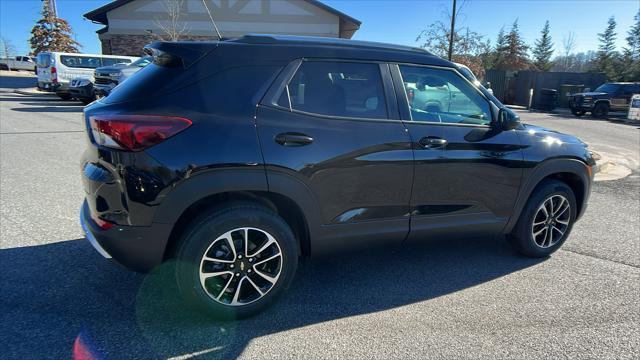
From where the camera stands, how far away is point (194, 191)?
2584 mm

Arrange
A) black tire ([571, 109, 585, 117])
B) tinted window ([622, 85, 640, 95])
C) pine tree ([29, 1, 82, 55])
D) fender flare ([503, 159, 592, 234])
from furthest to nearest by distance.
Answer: pine tree ([29, 1, 82, 55])
black tire ([571, 109, 585, 117])
tinted window ([622, 85, 640, 95])
fender flare ([503, 159, 592, 234])

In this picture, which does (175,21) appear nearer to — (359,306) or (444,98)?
(444,98)

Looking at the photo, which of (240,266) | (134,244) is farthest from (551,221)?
(134,244)

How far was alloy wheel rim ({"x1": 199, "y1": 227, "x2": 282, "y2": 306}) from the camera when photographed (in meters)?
2.76

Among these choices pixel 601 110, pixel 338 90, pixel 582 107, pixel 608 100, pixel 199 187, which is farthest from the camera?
pixel 582 107

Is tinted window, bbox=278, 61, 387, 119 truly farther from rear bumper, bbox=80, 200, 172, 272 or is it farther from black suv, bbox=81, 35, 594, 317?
rear bumper, bbox=80, 200, 172, 272

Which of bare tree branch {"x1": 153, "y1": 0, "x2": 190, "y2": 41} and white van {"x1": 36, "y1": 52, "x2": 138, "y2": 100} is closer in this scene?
white van {"x1": 36, "y1": 52, "x2": 138, "y2": 100}

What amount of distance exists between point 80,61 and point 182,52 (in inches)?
761

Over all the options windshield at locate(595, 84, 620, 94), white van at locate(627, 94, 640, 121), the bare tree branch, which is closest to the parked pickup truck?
the bare tree branch

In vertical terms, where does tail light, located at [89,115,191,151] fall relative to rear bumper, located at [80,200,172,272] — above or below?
above

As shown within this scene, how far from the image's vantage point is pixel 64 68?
18203 mm

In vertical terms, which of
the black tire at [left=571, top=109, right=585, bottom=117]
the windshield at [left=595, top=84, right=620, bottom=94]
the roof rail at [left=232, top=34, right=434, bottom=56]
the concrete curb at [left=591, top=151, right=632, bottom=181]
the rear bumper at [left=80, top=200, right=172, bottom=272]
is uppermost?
the windshield at [left=595, top=84, right=620, bottom=94]

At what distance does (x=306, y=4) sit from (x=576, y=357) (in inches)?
1146

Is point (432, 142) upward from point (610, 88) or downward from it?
downward
